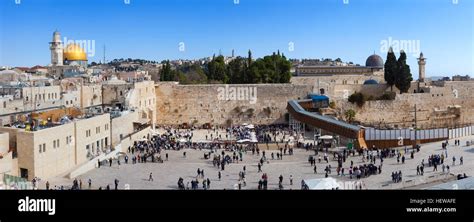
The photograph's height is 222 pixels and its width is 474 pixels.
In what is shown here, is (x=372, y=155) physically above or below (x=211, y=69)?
below

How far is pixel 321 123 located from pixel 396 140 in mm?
3150

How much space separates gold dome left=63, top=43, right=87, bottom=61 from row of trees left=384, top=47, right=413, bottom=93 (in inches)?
730

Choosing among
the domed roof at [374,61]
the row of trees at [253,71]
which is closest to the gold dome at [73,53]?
the row of trees at [253,71]

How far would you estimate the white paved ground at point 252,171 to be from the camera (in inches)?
443

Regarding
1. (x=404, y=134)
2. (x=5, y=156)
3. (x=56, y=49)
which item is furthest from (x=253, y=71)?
(x=5, y=156)

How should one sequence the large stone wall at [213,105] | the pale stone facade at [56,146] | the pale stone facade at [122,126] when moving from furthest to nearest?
1. the large stone wall at [213,105]
2. the pale stone facade at [122,126]
3. the pale stone facade at [56,146]

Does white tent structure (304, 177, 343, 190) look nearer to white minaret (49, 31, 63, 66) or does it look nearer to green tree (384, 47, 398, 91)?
green tree (384, 47, 398, 91)

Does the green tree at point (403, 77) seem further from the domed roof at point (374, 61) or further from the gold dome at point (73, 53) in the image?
the gold dome at point (73, 53)

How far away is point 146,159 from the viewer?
48.5ft

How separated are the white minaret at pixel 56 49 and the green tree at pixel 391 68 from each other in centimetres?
1853

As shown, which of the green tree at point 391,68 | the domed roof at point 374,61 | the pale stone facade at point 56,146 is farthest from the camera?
the domed roof at point 374,61
